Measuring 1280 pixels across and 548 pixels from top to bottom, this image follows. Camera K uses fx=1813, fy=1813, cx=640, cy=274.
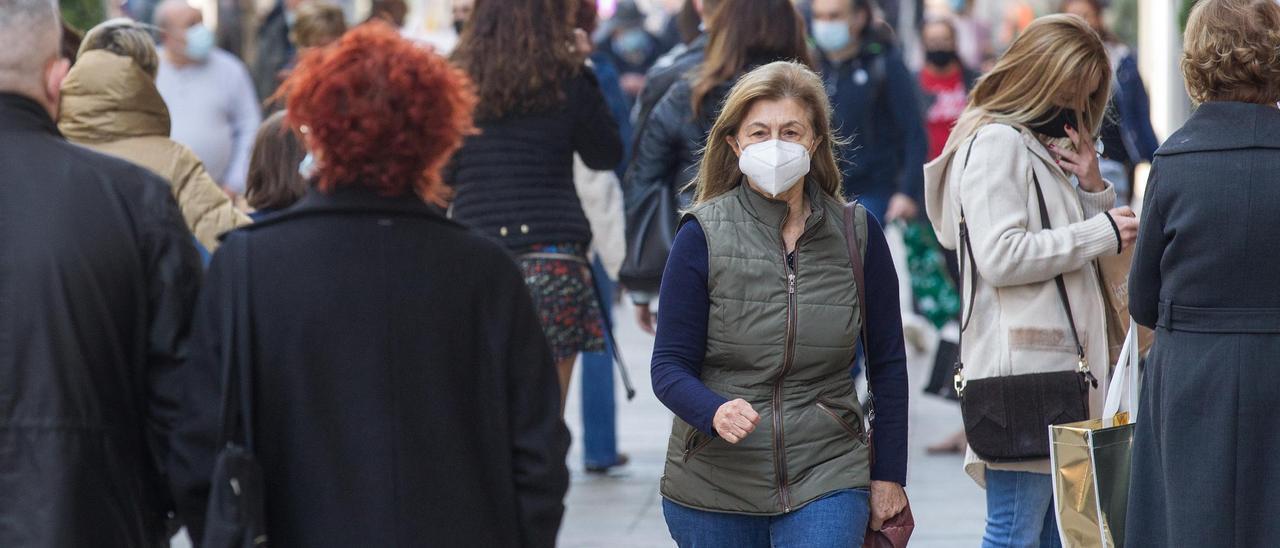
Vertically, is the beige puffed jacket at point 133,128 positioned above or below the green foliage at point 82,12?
above

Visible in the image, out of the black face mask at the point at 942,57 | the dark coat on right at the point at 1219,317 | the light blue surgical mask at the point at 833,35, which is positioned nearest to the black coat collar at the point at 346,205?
the dark coat on right at the point at 1219,317

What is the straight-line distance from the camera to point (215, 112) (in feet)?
27.2

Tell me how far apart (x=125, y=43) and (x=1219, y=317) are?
323 centimetres

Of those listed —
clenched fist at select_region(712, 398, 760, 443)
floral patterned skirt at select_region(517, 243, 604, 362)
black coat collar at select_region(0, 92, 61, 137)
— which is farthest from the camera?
floral patterned skirt at select_region(517, 243, 604, 362)

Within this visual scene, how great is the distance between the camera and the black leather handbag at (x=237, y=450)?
119 inches

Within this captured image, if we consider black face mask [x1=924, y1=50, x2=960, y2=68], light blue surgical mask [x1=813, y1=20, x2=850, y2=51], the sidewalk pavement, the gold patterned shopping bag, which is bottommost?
the sidewalk pavement

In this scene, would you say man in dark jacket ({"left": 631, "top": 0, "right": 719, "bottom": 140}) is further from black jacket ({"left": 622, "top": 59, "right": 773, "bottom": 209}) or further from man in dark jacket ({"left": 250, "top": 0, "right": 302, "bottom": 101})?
man in dark jacket ({"left": 250, "top": 0, "right": 302, "bottom": 101})

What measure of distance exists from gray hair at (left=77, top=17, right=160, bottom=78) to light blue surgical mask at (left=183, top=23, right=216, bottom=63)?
2930 millimetres

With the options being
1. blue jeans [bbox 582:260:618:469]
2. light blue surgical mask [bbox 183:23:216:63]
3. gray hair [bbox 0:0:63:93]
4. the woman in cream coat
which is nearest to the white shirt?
light blue surgical mask [bbox 183:23:216:63]

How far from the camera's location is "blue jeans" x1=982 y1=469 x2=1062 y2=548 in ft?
15.3

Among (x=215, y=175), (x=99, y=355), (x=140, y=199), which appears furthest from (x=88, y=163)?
(x=215, y=175)

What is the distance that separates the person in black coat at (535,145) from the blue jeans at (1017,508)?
2.08 metres

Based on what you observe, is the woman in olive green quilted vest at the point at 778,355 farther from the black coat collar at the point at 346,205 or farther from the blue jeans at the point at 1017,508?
the black coat collar at the point at 346,205

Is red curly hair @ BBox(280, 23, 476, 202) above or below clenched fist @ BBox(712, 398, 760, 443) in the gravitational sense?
above
